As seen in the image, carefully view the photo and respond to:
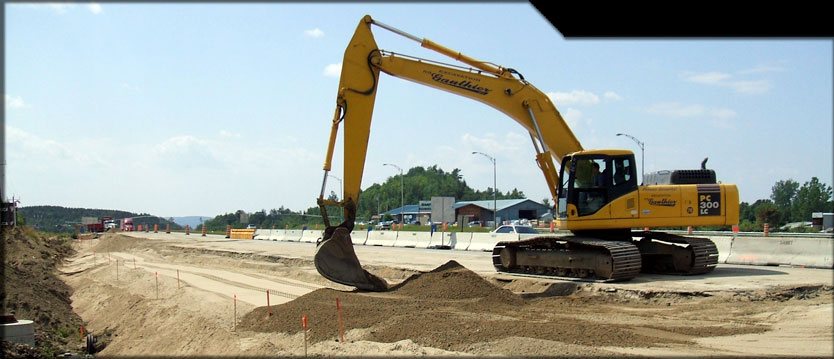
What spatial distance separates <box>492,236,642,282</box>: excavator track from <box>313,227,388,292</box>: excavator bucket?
4748 mm

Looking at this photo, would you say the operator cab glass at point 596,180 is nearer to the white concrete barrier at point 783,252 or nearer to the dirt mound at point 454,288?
the dirt mound at point 454,288

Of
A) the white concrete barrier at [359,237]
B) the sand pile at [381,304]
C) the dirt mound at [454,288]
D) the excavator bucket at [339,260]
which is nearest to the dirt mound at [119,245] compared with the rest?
the white concrete barrier at [359,237]

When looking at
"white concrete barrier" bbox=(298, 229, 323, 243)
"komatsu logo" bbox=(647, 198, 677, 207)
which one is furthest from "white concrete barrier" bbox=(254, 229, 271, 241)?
"komatsu logo" bbox=(647, 198, 677, 207)

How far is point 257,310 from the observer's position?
13.8 m

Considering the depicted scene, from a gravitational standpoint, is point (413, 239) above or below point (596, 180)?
below

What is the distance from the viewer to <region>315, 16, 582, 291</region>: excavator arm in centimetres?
1533

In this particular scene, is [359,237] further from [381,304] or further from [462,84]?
[381,304]

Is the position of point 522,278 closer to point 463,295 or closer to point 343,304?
point 463,295

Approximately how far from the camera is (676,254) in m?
17.1

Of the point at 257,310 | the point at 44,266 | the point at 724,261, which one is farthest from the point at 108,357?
the point at 44,266

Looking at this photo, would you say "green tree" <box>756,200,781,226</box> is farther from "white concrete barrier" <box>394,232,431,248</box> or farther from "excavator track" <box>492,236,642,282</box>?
"white concrete barrier" <box>394,232,431,248</box>

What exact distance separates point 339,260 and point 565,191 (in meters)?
5.83

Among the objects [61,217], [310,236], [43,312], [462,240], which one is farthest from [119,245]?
[61,217]

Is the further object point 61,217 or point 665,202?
point 61,217
